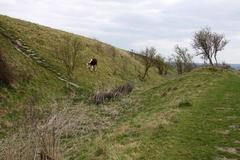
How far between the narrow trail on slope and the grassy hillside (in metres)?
0.28

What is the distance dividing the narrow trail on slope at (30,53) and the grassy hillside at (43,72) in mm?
282

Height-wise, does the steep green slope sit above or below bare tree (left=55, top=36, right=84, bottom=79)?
below

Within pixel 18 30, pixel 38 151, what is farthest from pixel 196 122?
pixel 18 30

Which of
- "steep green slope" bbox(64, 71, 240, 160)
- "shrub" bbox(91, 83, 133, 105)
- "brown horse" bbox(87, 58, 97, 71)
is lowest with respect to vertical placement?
"shrub" bbox(91, 83, 133, 105)

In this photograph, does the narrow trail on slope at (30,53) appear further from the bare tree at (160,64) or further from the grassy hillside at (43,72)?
the bare tree at (160,64)

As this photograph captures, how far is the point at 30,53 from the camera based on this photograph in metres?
50.8

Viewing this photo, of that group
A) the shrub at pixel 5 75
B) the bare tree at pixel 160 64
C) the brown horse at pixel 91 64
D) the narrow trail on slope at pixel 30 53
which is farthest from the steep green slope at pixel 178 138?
the bare tree at pixel 160 64

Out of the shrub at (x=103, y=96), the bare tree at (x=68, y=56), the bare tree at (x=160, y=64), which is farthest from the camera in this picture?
the bare tree at (x=160, y=64)

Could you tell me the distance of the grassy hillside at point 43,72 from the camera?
1314 inches

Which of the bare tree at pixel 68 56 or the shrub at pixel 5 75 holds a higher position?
the bare tree at pixel 68 56

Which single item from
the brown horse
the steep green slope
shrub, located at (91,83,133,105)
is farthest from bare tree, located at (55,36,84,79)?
the steep green slope

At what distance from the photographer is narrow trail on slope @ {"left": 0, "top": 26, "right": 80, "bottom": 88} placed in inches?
1917

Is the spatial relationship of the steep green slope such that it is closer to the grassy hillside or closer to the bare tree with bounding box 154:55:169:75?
the grassy hillside

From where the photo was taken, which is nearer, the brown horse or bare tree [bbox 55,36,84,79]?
bare tree [bbox 55,36,84,79]
